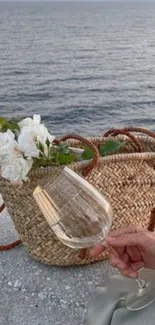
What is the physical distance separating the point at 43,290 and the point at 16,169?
458 millimetres

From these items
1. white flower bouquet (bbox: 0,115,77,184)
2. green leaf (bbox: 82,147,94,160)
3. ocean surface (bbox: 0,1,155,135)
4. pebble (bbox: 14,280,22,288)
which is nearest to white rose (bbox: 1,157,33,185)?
white flower bouquet (bbox: 0,115,77,184)

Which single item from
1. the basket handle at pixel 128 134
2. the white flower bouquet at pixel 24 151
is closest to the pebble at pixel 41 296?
the white flower bouquet at pixel 24 151

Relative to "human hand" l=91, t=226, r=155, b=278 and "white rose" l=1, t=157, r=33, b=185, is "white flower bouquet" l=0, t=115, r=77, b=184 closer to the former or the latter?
"white rose" l=1, t=157, r=33, b=185

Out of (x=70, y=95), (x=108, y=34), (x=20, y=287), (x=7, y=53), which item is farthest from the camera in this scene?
(x=108, y=34)

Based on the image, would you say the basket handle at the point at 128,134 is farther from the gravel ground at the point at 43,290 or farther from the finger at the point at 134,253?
the finger at the point at 134,253

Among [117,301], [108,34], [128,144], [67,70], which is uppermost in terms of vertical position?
[128,144]

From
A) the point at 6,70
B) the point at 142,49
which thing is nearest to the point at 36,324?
the point at 6,70

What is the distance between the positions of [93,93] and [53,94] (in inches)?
63.7

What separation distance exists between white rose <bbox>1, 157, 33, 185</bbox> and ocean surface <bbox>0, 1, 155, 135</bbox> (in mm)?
15625

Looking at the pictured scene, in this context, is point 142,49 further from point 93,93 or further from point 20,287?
point 20,287

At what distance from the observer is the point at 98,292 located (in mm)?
2139

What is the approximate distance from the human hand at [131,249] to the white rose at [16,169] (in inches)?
17.1

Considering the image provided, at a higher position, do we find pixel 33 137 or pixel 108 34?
pixel 33 137

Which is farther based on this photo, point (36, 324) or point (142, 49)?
point (142, 49)
